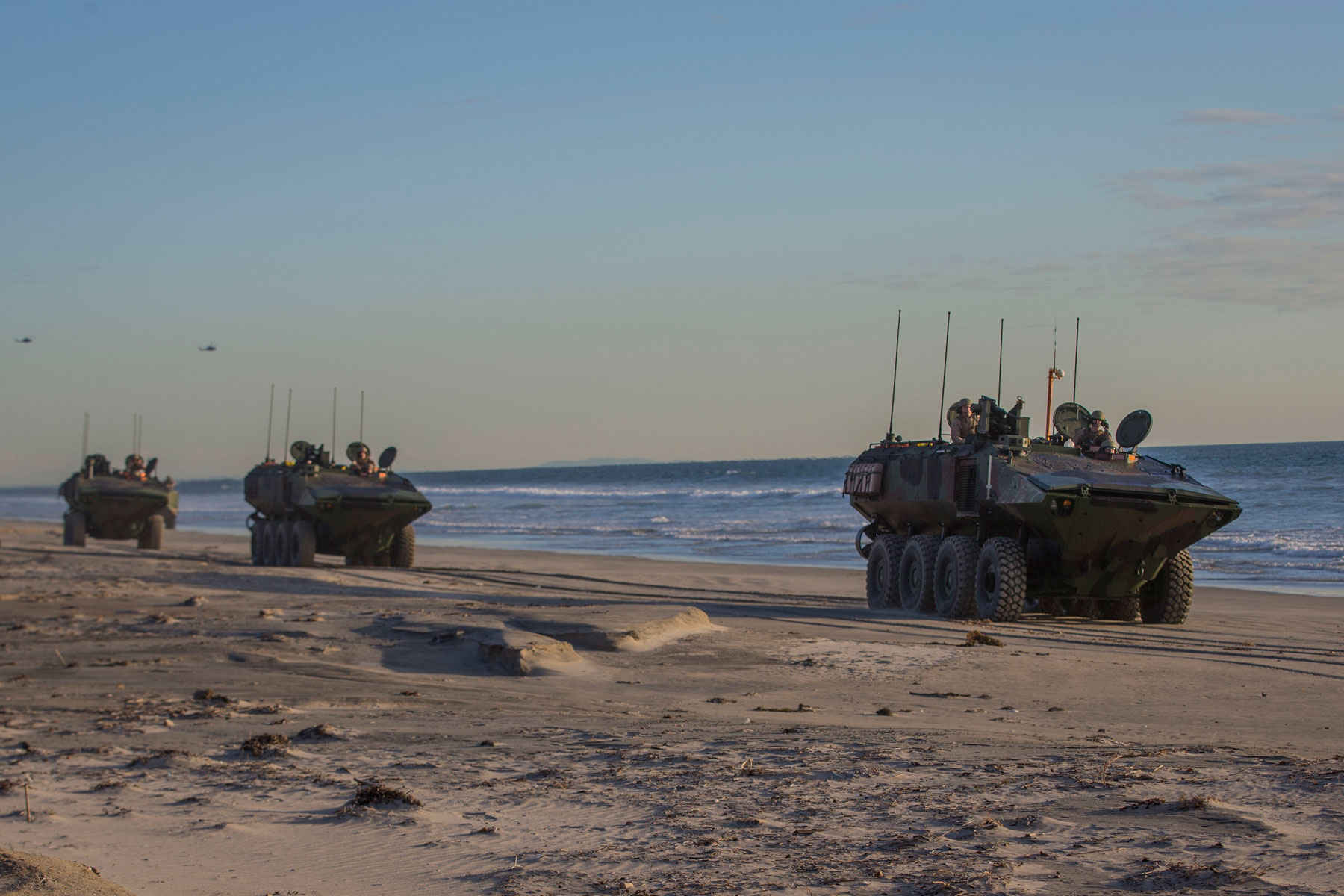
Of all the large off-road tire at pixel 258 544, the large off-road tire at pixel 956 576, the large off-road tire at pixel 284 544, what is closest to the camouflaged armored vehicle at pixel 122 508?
the large off-road tire at pixel 258 544

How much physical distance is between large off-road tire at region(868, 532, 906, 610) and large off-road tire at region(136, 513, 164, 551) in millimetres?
20254

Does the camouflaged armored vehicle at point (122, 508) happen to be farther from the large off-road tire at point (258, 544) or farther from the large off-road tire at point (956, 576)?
the large off-road tire at point (956, 576)

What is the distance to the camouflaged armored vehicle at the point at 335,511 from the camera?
24438mm

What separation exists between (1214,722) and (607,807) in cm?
446

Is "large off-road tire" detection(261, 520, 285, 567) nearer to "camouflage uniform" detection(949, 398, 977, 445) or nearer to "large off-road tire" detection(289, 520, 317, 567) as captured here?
"large off-road tire" detection(289, 520, 317, 567)

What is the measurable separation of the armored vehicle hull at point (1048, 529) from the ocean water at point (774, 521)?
23.2 ft

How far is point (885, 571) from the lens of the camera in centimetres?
1916

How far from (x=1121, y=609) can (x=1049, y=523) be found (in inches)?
106

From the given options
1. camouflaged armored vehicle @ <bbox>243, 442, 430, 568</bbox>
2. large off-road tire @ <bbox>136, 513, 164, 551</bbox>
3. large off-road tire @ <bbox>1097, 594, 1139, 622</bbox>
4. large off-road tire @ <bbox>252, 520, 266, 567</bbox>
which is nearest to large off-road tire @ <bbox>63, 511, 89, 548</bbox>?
large off-road tire @ <bbox>136, 513, 164, 551</bbox>

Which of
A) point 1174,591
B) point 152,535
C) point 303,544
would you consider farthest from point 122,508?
point 1174,591

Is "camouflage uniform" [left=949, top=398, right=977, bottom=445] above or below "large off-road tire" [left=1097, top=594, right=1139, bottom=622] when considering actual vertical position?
above

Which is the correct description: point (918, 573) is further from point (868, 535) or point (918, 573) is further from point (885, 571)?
point (868, 535)

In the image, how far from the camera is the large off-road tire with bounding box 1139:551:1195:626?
53.3ft

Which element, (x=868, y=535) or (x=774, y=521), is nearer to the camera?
(x=868, y=535)
